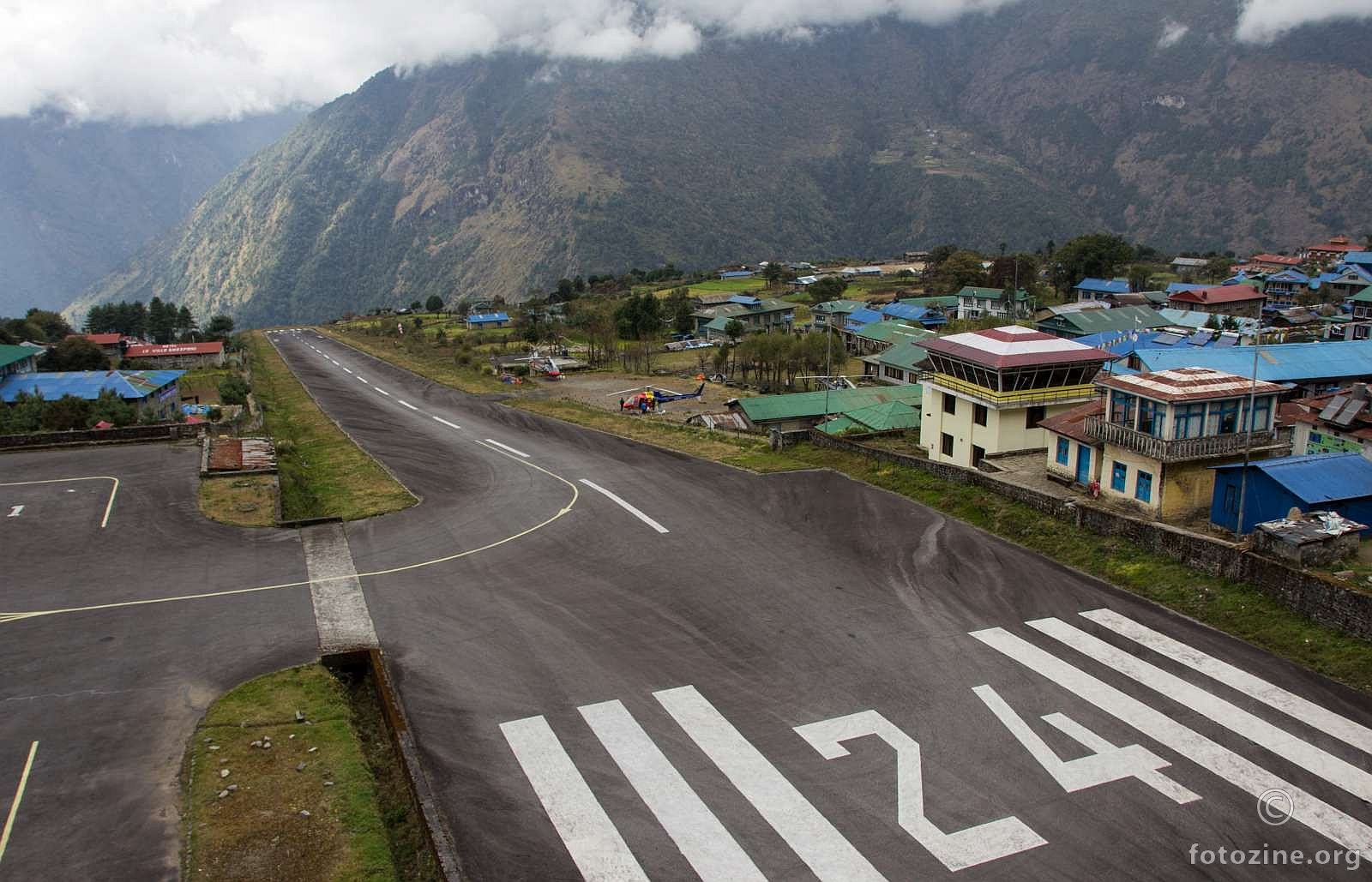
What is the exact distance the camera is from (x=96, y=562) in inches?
1064

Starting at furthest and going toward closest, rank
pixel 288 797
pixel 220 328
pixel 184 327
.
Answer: pixel 220 328 < pixel 184 327 < pixel 288 797

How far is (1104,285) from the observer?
360 feet

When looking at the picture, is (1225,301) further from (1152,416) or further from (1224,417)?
(1152,416)

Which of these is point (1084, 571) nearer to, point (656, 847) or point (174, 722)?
point (656, 847)

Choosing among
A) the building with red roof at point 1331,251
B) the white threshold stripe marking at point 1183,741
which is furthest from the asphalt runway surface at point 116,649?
the building with red roof at point 1331,251

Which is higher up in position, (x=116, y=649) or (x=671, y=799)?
(x=116, y=649)

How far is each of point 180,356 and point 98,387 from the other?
37.7 meters

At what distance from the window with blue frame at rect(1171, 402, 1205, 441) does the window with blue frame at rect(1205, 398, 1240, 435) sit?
1.10 feet

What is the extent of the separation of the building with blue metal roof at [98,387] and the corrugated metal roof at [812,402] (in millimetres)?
40646

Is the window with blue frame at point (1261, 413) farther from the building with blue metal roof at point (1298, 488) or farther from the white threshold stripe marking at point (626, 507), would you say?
the white threshold stripe marking at point (626, 507)

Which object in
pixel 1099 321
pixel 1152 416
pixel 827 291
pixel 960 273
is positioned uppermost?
pixel 960 273

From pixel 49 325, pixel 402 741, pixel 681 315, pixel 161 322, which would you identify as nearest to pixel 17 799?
pixel 402 741

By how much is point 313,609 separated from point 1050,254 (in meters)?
147

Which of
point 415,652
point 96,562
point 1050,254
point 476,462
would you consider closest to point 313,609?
point 415,652
